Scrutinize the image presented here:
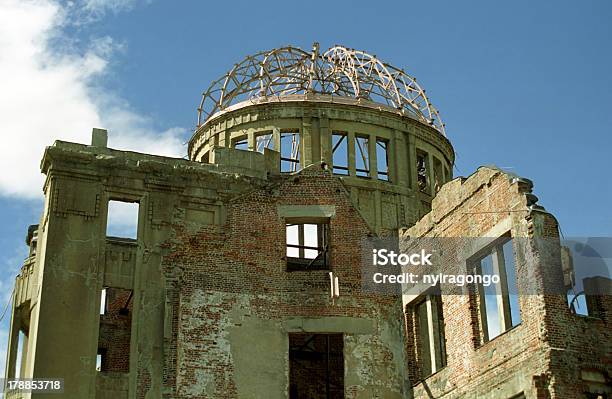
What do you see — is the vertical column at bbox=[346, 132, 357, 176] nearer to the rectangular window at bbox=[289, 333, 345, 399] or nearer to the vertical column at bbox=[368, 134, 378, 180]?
the vertical column at bbox=[368, 134, 378, 180]

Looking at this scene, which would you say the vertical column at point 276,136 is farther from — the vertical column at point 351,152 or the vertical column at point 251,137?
the vertical column at point 351,152

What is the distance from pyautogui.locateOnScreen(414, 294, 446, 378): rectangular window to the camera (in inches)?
865

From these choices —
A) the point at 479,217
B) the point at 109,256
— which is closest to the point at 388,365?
the point at 479,217

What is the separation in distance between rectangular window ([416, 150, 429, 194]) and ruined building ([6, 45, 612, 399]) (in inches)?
266

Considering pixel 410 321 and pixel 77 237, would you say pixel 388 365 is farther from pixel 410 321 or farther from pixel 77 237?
pixel 77 237

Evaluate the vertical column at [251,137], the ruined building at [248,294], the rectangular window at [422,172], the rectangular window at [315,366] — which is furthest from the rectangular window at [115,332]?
the rectangular window at [422,172]

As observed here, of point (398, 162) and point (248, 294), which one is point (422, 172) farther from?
point (248, 294)

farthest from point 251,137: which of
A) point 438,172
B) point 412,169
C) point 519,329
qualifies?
point 519,329

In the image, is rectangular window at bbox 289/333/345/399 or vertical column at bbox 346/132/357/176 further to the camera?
vertical column at bbox 346/132/357/176

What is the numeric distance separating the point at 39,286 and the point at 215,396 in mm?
4847

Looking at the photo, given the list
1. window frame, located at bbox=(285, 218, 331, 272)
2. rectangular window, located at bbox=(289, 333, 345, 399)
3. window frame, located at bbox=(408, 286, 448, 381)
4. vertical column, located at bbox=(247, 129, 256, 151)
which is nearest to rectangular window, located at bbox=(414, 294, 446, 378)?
window frame, located at bbox=(408, 286, 448, 381)

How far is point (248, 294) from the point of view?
23.0m

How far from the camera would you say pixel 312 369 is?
25562 millimetres

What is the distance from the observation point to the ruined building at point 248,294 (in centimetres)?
1978
